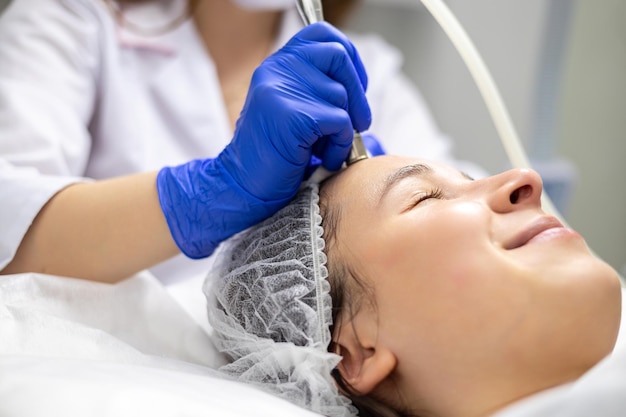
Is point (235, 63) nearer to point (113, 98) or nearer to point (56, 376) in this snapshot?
point (113, 98)

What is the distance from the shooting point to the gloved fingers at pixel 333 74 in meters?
0.97

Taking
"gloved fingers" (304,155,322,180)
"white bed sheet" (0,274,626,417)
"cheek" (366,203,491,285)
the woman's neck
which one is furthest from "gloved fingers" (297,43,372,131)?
the woman's neck

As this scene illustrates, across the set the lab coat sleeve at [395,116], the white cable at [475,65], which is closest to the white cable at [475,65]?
the white cable at [475,65]

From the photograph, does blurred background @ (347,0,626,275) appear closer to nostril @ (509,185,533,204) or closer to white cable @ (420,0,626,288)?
white cable @ (420,0,626,288)

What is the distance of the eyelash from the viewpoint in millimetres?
890

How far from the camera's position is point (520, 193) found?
0.90 metres

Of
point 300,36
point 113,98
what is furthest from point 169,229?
point 113,98

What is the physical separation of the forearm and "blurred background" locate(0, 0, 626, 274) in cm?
142

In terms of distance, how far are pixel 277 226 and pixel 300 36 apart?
0.30 metres

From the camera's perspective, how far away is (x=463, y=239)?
0.82 m

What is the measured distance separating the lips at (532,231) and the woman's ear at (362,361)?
22cm

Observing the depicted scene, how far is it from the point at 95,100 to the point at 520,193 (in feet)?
3.13

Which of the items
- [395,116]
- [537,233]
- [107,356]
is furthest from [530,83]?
[107,356]

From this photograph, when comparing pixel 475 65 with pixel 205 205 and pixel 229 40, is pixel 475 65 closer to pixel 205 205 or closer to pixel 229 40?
pixel 205 205
